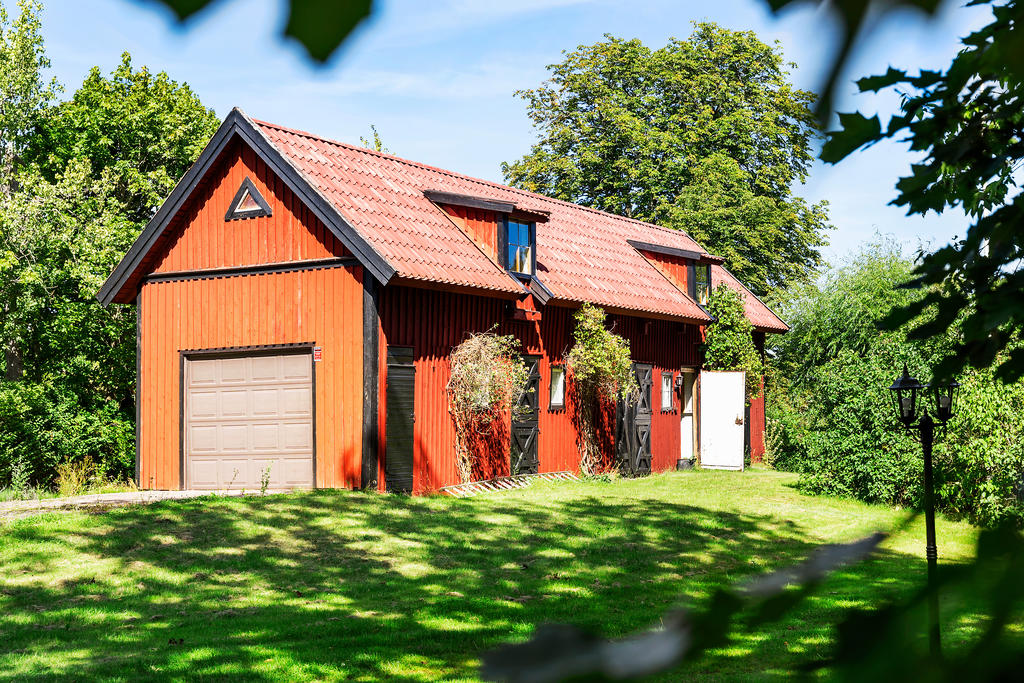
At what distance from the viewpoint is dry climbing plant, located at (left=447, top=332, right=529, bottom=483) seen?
56.1 ft

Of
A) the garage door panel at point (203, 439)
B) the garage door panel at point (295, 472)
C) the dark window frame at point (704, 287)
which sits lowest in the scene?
the garage door panel at point (295, 472)

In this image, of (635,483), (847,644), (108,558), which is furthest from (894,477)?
(847,644)

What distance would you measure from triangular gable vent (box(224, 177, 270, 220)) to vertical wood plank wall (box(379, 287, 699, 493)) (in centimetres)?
269

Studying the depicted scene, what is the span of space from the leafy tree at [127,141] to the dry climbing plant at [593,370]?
14206mm

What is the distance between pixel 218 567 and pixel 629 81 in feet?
95.1

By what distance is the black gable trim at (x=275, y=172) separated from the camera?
50.3 feet

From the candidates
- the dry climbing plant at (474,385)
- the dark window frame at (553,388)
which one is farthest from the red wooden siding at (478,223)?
the dark window frame at (553,388)

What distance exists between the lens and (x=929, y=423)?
928 centimetres

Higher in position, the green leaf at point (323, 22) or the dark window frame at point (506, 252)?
the dark window frame at point (506, 252)

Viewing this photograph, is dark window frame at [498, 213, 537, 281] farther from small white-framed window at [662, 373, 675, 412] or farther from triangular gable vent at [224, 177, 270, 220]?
small white-framed window at [662, 373, 675, 412]

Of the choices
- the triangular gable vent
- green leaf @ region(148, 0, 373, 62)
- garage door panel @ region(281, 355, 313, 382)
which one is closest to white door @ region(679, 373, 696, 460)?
garage door panel @ region(281, 355, 313, 382)

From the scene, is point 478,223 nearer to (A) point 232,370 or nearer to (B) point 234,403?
(A) point 232,370

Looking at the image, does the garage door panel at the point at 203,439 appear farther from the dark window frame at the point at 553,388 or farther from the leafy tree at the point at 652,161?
the leafy tree at the point at 652,161

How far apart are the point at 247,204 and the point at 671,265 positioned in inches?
453
